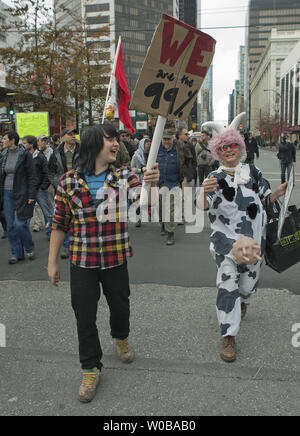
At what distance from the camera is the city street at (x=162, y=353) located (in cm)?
271

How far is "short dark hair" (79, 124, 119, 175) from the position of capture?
9.16 ft

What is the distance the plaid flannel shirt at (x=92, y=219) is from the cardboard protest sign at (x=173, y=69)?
53cm

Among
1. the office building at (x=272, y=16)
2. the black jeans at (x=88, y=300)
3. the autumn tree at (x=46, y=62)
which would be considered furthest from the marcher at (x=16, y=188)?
the office building at (x=272, y=16)

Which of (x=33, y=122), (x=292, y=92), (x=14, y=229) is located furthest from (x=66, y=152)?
(x=292, y=92)

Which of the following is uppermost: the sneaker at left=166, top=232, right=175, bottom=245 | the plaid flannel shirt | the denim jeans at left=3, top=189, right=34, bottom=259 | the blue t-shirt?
the blue t-shirt

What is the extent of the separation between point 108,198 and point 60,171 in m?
3.91

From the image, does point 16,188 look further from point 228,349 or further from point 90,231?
point 228,349

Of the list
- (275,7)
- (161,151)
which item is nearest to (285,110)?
(275,7)

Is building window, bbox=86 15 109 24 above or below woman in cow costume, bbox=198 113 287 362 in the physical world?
above

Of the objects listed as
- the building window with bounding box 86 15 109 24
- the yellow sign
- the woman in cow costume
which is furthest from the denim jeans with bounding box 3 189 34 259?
the building window with bounding box 86 15 109 24

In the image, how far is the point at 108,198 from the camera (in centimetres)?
284

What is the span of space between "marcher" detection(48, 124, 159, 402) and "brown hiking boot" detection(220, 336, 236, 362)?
3.21 feet

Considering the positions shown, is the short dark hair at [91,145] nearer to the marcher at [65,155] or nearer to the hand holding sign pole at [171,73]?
the hand holding sign pole at [171,73]

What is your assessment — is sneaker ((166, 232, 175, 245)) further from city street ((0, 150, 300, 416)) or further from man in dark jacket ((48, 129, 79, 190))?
man in dark jacket ((48, 129, 79, 190))
